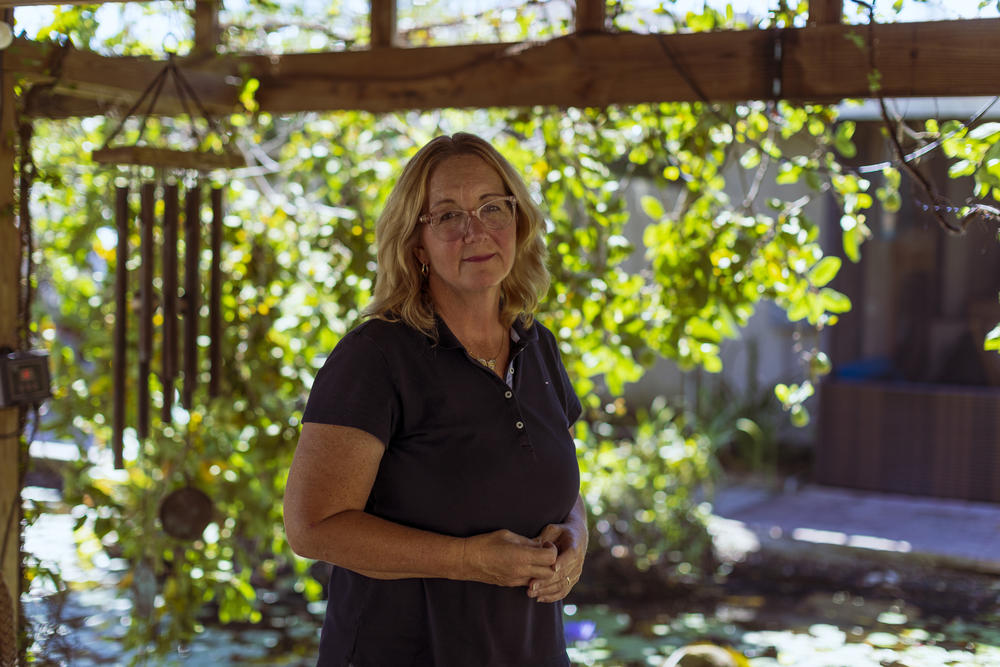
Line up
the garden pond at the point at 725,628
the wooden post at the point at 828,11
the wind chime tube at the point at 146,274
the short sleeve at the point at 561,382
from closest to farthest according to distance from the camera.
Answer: the short sleeve at the point at 561,382 < the wooden post at the point at 828,11 < the wind chime tube at the point at 146,274 < the garden pond at the point at 725,628

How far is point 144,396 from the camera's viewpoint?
3029mm

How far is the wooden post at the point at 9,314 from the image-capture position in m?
2.55

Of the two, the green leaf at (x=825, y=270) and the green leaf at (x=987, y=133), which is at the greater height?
the green leaf at (x=987, y=133)

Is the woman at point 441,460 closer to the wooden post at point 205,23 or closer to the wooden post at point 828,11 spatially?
the wooden post at point 828,11

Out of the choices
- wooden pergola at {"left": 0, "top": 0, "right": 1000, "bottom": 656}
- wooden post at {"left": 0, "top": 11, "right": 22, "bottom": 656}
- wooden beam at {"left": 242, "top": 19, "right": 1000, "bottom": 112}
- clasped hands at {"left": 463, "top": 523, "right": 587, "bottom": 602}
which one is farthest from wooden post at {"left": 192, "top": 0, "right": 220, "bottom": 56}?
clasped hands at {"left": 463, "top": 523, "right": 587, "bottom": 602}

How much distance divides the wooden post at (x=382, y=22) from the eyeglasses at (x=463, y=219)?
1.33 m

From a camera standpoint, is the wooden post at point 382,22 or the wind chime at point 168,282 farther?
the wooden post at point 382,22

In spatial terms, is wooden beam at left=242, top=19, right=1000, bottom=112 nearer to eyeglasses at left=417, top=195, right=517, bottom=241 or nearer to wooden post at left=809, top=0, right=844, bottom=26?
wooden post at left=809, top=0, right=844, bottom=26

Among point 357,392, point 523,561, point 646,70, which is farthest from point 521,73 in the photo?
point 523,561

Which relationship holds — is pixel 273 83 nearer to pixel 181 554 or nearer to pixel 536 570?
pixel 181 554

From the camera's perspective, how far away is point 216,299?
309 centimetres

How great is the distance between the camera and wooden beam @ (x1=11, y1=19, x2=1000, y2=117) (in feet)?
7.95

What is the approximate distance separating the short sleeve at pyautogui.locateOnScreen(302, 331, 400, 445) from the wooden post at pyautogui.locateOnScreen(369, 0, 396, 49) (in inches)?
61.6

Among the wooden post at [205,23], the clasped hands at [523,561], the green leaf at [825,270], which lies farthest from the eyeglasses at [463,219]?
the wooden post at [205,23]
